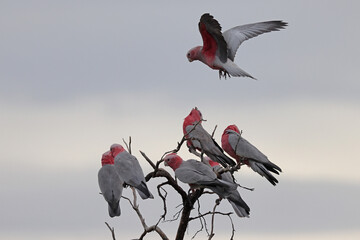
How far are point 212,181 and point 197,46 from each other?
21.7 feet

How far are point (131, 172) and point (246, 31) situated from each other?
823cm

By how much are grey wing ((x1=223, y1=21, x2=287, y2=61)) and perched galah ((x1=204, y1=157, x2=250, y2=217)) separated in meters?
4.59

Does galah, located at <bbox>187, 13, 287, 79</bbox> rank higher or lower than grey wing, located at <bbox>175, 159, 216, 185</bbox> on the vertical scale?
higher

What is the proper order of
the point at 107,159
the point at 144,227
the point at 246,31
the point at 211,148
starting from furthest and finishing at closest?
the point at 246,31 < the point at 107,159 < the point at 211,148 < the point at 144,227

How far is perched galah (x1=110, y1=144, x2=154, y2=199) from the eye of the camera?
18531 millimetres

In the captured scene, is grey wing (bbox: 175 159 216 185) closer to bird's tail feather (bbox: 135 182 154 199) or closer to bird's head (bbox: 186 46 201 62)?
bird's tail feather (bbox: 135 182 154 199)

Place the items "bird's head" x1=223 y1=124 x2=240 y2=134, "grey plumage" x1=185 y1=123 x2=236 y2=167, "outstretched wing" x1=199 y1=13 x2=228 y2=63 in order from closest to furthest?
"grey plumage" x1=185 y1=123 x2=236 y2=167
"outstretched wing" x1=199 y1=13 x2=228 y2=63
"bird's head" x1=223 y1=124 x2=240 y2=134

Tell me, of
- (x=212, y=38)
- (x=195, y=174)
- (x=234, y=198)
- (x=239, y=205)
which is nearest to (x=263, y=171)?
(x=239, y=205)

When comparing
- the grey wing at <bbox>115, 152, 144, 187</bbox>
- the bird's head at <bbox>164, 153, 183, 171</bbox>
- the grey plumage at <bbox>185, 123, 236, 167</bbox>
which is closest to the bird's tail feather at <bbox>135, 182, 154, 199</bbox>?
the grey wing at <bbox>115, 152, 144, 187</bbox>

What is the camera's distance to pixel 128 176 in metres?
19.0

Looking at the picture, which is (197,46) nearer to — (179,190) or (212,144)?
(212,144)

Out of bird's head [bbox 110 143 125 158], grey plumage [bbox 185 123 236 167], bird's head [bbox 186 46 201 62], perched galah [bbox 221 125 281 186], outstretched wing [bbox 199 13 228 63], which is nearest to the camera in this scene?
grey plumage [bbox 185 123 236 167]

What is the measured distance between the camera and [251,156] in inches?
832

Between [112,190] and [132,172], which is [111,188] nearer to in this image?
[112,190]
